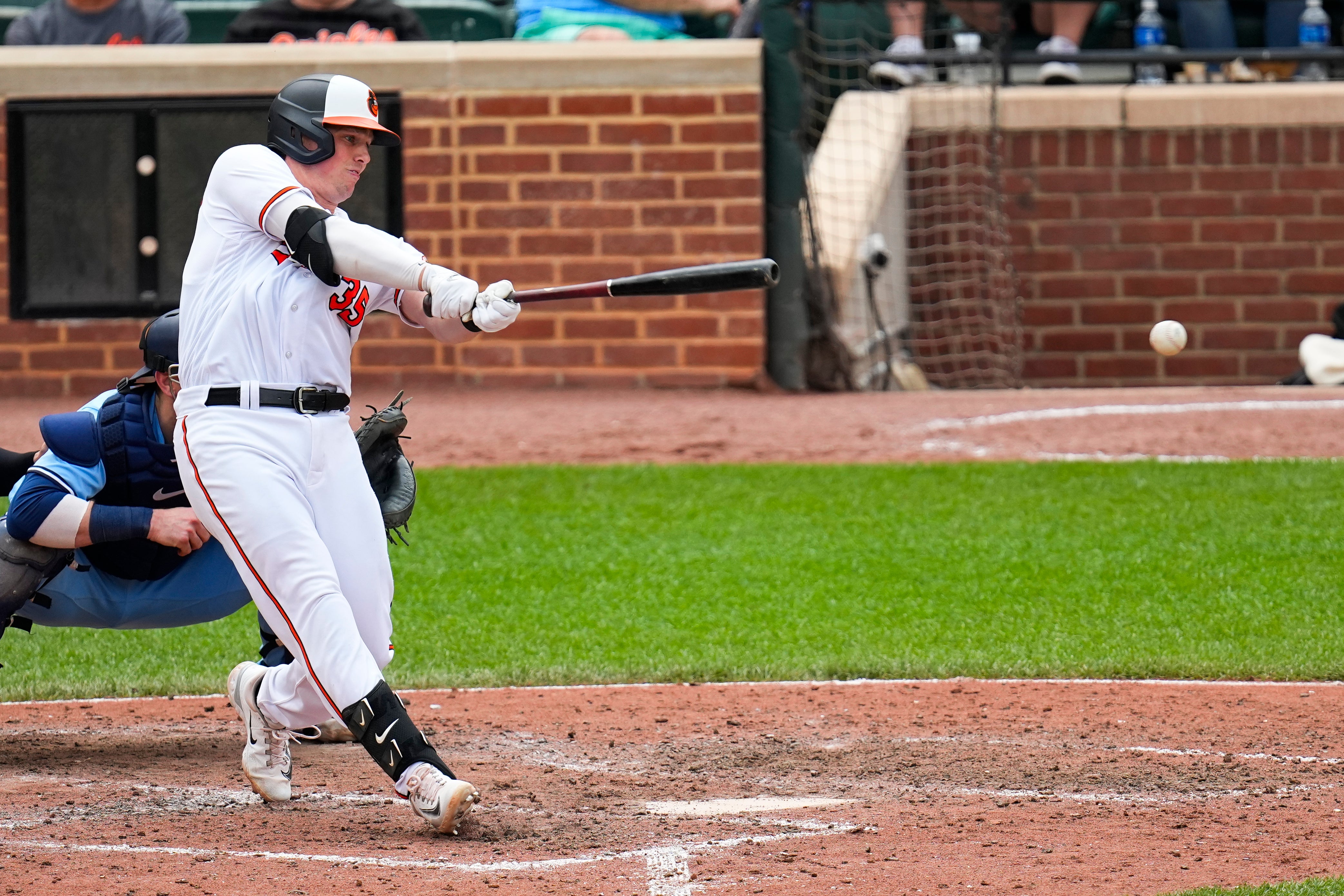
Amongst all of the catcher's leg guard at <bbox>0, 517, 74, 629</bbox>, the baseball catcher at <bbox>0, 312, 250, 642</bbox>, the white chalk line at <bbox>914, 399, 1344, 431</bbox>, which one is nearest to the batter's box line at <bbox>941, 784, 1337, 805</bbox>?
the baseball catcher at <bbox>0, 312, 250, 642</bbox>

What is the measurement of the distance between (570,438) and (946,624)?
376 cm

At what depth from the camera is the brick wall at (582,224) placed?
11281 millimetres

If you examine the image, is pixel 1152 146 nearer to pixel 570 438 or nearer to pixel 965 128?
pixel 965 128

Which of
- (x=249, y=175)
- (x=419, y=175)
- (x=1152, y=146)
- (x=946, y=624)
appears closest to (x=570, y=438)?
(x=419, y=175)

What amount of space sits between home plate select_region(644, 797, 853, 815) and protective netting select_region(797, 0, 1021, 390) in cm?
761

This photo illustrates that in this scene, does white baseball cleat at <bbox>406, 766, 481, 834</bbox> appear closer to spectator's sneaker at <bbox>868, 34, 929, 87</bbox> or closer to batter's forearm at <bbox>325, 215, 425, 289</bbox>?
batter's forearm at <bbox>325, 215, 425, 289</bbox>

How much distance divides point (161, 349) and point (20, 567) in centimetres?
67

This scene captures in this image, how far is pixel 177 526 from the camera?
15.1 feet

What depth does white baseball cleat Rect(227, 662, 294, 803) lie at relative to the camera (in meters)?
4.40

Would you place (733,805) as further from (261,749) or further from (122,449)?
(122,449)

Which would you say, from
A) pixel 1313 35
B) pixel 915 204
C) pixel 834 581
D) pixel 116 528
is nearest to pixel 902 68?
pixel 915 204

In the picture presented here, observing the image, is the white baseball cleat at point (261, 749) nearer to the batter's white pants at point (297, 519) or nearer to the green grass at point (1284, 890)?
the batter's white pants at point (297, 519)

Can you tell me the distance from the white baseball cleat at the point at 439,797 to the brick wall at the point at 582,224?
24.2 feet

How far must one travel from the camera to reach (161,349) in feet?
15.3
